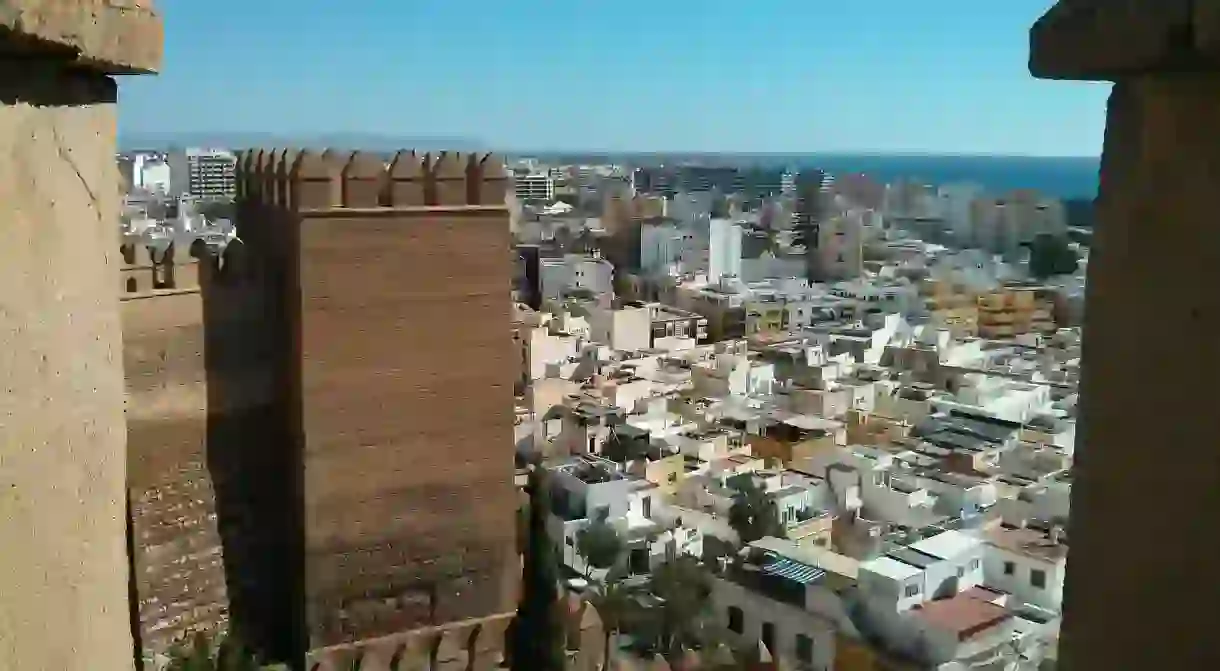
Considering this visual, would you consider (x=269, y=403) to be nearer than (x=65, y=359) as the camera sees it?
No

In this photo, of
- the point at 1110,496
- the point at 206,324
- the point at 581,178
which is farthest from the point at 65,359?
the point at 581,178

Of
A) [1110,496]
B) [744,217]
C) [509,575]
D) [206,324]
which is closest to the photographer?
[1110,496]

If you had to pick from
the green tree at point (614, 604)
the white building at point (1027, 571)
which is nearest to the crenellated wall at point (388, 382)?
the green tree at point (614, 604)

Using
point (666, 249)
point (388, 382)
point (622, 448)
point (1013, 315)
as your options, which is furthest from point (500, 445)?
point (666, 249)

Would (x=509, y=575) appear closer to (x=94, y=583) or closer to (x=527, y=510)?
(x=527, y=510)

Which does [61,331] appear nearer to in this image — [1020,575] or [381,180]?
[381,180]

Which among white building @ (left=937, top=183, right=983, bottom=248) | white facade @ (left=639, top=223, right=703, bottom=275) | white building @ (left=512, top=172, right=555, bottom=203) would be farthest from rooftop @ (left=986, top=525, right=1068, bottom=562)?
white building @ (left=512, top=172, right=555, bottom=203)

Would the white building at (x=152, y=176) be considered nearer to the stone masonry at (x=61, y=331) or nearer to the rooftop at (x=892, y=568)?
the rooftop at (x=892, y=568)
